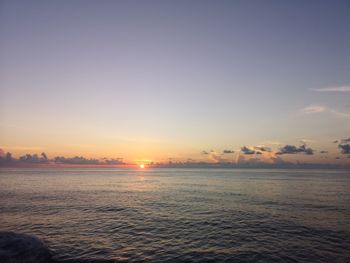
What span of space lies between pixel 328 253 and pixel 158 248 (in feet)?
49.4

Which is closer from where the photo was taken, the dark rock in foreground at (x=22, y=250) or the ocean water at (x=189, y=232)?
the dark rock in foreground at (x=22, y=250)

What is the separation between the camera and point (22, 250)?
20.3m

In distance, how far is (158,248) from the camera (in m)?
22.8

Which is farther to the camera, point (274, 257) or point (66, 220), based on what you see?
point (66, 220)

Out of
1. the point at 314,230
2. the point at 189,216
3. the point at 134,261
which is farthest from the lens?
the point at 189,216

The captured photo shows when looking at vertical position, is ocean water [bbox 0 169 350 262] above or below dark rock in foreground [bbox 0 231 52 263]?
below

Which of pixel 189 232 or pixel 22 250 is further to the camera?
pixel 189 232

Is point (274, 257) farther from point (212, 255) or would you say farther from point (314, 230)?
point (314, 230)

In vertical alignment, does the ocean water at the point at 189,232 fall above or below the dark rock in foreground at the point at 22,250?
below

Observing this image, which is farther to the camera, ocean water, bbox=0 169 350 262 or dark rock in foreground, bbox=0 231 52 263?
ocean water, bbox=0 169 350 262

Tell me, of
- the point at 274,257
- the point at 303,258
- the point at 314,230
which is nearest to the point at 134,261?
the point at 274,257

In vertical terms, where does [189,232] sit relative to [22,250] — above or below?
below

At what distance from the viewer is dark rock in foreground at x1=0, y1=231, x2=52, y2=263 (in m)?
18.6

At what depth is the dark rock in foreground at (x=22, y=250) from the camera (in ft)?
61.0
